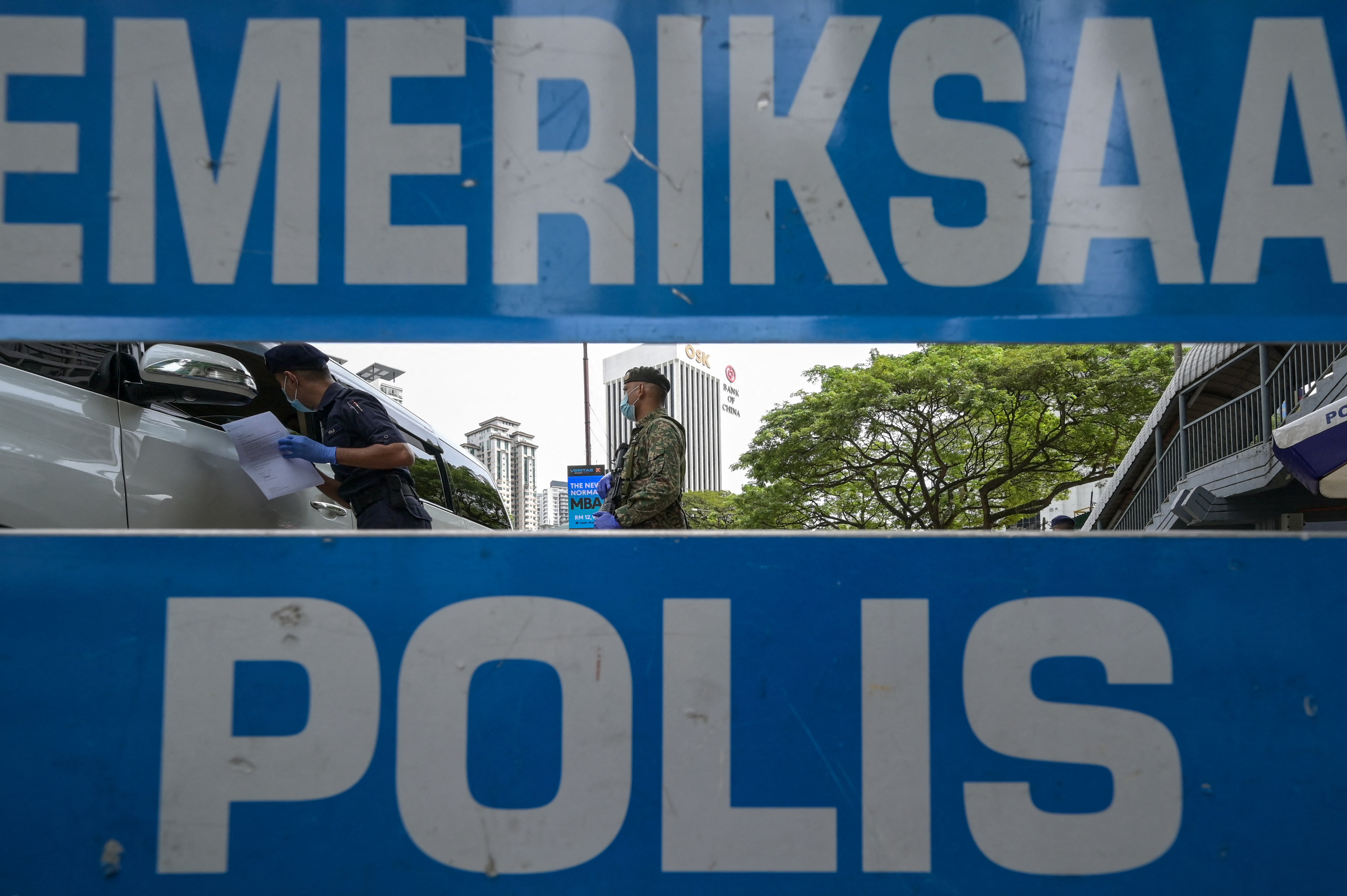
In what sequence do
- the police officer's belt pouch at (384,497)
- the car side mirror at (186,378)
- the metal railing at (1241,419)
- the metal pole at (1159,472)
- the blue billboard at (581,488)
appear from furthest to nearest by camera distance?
the blue billboard at (581,488), the metal pole at (1159,472), the metal railing at (1241,419), the police officer's belt pouch at (384,497), the car side mirror at (186,378)

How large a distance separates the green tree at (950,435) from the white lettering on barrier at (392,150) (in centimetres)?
1694

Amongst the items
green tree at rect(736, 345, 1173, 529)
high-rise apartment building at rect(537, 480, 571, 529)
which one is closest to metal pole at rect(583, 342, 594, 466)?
green tree at rect(736, 345, 1173, 529)

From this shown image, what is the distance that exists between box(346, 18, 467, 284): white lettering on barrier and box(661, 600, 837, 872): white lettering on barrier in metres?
0.69

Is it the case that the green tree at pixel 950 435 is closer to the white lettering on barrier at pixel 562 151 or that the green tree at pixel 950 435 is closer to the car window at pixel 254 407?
the car window at pixel 254 407

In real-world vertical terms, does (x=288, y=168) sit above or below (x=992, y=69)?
below

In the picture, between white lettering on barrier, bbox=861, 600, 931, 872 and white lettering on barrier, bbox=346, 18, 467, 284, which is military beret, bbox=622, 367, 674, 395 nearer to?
white lettering on barrier, bbox=346, 18, 467, 284

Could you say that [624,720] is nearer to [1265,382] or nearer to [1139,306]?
[1139,306]

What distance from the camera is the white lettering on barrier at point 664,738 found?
1.27m

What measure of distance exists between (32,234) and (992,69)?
5.29 ft

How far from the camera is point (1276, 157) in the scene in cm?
132

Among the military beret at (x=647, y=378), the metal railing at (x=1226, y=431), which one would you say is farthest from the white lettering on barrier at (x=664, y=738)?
the metal railing at (x=1226, y=431)

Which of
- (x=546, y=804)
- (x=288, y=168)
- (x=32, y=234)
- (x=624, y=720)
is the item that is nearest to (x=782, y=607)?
(x=624, y=720)

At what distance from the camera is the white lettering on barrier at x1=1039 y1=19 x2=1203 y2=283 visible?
1.31 metres

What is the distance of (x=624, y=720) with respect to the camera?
1.28 metres
